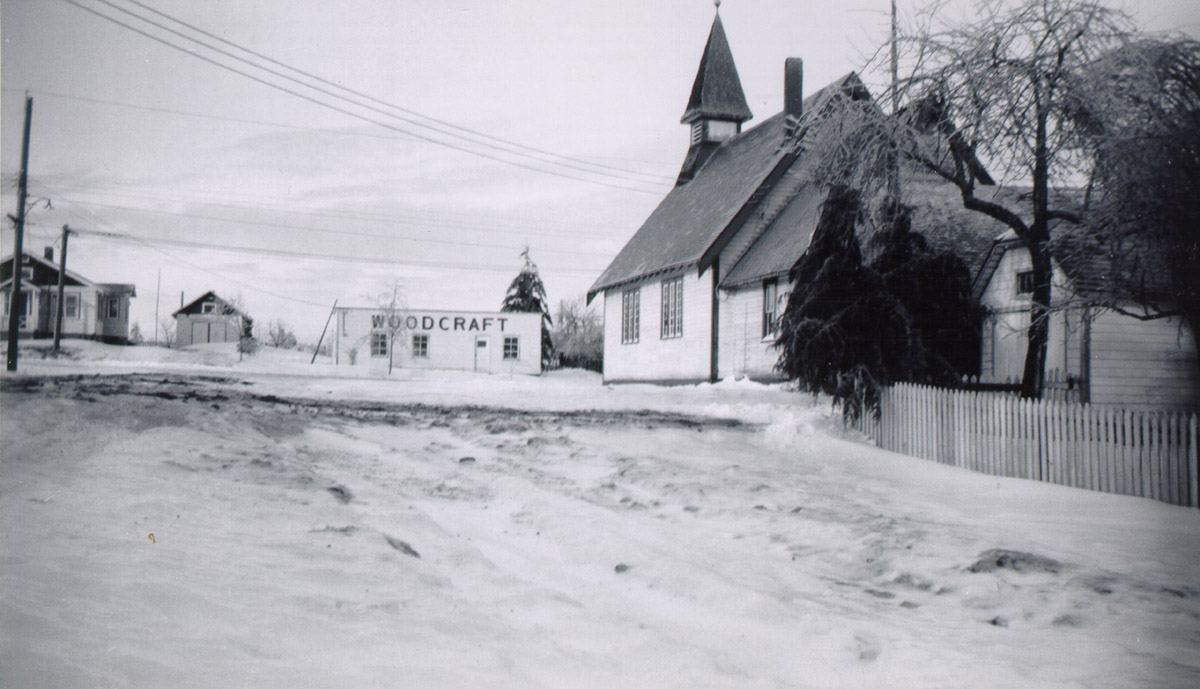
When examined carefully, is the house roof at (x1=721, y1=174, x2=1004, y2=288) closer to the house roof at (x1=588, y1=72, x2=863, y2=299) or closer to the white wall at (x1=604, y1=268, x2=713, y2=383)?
the house roof at (x1=588, y1=72, x2=863, y2=299)

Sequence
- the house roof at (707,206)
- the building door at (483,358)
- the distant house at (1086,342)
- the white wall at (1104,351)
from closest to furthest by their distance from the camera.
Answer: the white wall at (1104,351), the distant house at (1086,342), the house roof at (707,206), the building door at (483,358)

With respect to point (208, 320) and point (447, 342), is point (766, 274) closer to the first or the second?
point (447, 342)

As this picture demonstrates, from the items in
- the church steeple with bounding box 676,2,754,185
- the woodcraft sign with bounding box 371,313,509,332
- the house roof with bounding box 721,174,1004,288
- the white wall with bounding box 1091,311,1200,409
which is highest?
the church steeple with bounding box 676,2,754,185

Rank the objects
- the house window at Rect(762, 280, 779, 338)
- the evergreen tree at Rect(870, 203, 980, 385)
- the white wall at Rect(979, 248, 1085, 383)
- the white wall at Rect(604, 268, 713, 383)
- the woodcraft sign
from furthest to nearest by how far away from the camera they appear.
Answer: the white wall at Rect(604, 268, 713, 383) < the house window at Rect(762, 280, 779, 338) < the white wall at Rect(979, 248, 1085, 383) < the evergreen tree at Rect(870, 203, 980, 385) < the woodcraft sign

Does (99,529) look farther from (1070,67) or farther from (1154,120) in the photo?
(1070,67)

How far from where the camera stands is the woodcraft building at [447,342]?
13.0 metres

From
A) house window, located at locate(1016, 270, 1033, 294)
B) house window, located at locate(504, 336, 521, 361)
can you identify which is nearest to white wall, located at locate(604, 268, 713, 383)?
house window, located at locate(504, 336, 521, 361)

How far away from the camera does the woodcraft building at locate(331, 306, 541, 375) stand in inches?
511

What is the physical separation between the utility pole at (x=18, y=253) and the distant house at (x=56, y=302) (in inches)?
2.1

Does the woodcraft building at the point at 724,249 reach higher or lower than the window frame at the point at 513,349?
higher

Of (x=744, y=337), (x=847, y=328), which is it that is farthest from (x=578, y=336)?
(x=847, y=328)

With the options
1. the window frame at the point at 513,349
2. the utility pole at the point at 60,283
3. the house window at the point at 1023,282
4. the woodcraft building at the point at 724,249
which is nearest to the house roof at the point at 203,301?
the utility pole at the point at 60,283

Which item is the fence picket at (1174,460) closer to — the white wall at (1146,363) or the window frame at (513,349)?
the white wall at (1146,363)

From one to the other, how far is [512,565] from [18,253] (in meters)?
3.21
